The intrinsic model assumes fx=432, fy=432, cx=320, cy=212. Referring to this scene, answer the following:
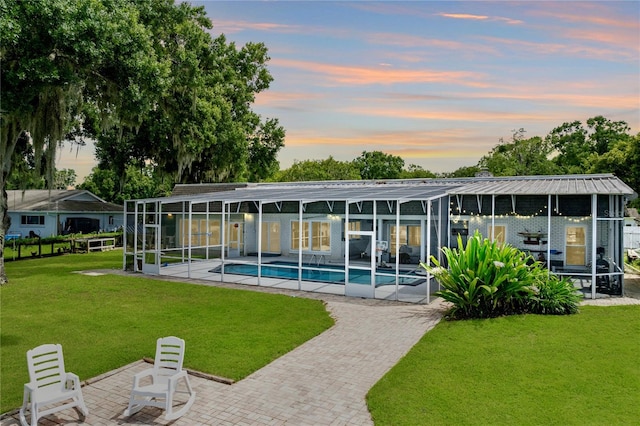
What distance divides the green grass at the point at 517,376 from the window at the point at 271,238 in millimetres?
14665

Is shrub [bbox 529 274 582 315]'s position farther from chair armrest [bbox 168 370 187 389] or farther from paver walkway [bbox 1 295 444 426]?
chair armrest [bbox 168 370 187 389]

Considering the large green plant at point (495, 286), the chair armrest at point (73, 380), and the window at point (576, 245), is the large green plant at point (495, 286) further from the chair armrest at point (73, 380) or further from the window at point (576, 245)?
the chair armrest at point (73, 380)

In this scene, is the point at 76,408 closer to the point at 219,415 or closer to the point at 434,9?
the point at 219,415

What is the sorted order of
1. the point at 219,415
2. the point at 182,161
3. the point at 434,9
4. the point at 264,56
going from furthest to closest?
1. the point at 264,56
2. the point at 182,161
3. the point at 434,9
4. the point at 219,415

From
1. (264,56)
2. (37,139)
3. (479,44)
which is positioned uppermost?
(264,56)

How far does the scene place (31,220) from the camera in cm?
3341

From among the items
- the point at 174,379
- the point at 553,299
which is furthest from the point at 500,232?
the point at 174,379

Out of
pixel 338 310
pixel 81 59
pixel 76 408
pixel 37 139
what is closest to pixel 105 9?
pixel 81 59

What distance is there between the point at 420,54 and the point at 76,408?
16.0 m

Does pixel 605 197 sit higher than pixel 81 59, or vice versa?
pixel 81 59

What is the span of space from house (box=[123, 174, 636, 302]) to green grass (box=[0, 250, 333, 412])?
94.0 inches

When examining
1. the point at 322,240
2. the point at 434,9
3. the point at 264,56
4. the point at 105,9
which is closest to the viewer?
the point at 434,9

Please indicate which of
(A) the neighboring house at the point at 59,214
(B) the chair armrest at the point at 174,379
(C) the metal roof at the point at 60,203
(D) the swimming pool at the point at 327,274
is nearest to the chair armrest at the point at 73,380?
(B) the chair armrest at the point at 174,379

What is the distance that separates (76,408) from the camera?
226 inches
